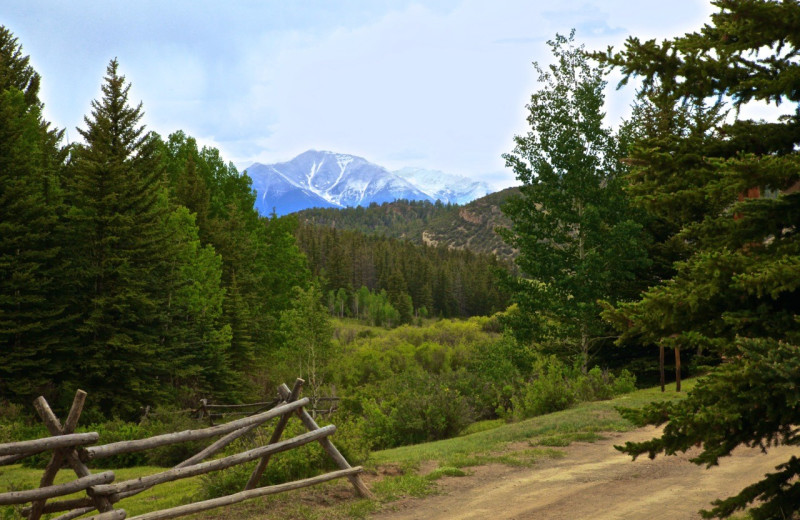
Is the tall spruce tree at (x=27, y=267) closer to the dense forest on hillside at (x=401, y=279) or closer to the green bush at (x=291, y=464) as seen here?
the green bush at (x=291, y=464)

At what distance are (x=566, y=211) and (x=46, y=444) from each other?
1972 cm

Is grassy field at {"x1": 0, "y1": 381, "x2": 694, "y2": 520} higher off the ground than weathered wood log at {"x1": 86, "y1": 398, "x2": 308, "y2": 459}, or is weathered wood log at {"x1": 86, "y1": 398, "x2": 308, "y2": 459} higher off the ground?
weathered wood log at {"x1": 86, "y1": 398, "x2": 308, "y2": 459}

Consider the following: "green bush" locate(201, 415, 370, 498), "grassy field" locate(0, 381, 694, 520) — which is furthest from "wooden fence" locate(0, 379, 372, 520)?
"green bush" locate(201, 415, 370, 498)

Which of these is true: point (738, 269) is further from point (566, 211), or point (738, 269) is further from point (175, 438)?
point (566, 211)

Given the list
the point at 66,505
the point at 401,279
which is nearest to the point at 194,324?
the point at 66,505

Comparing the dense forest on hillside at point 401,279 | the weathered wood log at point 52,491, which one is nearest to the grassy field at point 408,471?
the weathered wood log at point 52,491

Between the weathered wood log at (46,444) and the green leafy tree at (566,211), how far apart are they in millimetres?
17581

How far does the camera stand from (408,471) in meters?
10.6

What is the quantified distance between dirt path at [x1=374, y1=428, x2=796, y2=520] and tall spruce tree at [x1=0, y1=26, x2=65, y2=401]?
22.6 m

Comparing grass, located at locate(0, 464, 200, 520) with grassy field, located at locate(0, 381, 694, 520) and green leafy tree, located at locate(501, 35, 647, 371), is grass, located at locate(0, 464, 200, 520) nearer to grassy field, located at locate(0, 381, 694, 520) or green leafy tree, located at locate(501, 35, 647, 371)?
grassy field, located at locate(0, 381, 694, 520)

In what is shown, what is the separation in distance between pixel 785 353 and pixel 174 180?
4576 cm

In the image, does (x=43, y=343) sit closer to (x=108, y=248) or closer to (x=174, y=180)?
(x=108, y=248)

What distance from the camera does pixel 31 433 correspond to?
21.8 meters

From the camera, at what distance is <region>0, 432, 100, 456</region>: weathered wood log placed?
596 cm
